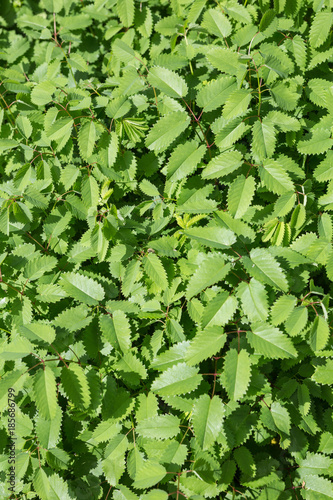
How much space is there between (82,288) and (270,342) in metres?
0.87

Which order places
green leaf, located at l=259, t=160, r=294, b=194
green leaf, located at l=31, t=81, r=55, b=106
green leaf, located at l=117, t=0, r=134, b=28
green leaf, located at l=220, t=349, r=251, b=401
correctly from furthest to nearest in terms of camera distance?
green leaf, located at l=117, t=0, r=134, b=28, green leaf, located at l=31, t=81, r=55, b=106, green leaf, located at l=259, t=160, r=294, b=194, green leaf, located at l=220, t=349, r=251, b=401

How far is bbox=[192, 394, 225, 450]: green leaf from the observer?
4.41 ft

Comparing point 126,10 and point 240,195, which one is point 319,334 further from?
point 126,10

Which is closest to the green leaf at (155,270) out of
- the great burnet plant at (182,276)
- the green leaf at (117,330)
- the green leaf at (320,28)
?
the great burnet plant at (182,276)

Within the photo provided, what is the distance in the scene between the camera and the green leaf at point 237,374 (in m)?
1.30

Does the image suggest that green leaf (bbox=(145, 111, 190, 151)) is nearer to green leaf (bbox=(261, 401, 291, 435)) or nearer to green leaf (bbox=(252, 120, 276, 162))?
green leaf (bbox=(252, 120, 276, 162))

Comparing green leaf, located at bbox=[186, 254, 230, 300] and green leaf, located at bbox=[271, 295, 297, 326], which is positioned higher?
green leaf, located at bbox=[186, 254, 230, 300]

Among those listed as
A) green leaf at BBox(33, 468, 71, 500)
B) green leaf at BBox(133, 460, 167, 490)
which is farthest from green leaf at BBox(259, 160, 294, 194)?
green leaf at BBox(33, 468, 71, 500)

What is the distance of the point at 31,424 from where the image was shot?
66.7 inches

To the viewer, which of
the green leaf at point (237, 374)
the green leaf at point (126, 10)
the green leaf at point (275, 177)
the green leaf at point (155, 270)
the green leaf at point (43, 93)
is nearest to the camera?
the green leaf at point (237, 374)

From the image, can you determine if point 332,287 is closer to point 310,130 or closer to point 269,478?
point 310,130

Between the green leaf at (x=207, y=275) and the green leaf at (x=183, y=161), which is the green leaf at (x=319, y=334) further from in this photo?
the green leaf at (x=183, y=161)

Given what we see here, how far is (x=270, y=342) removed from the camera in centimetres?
138

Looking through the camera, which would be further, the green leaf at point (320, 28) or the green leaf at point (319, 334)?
the green leaf at point (320, 28)
